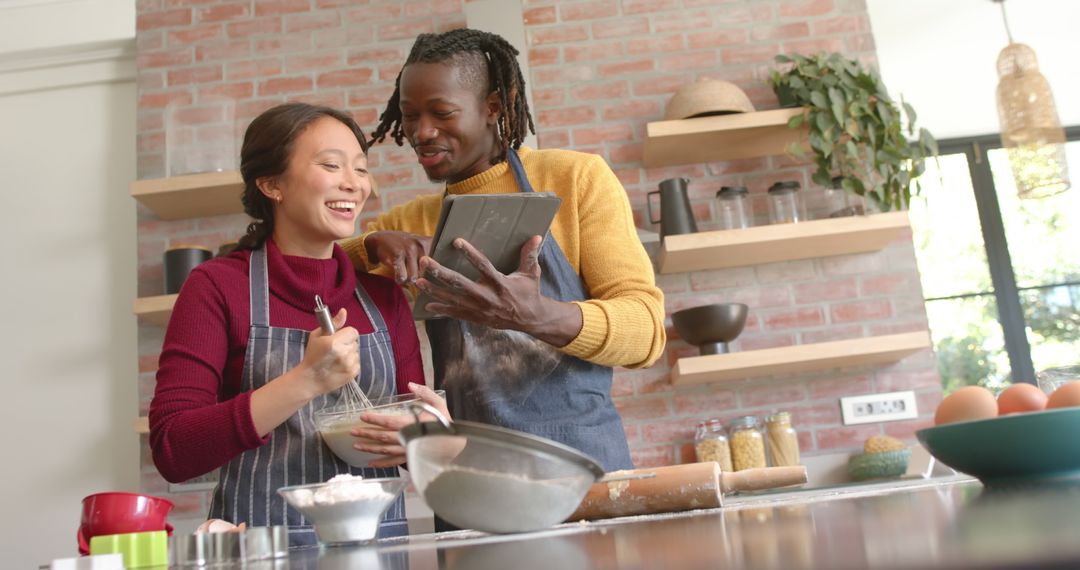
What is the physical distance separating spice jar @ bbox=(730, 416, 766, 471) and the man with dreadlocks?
1.34 metres

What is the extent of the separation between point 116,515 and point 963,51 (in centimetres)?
459

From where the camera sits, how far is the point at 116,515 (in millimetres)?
989

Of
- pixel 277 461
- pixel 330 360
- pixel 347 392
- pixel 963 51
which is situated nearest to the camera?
pixel 330 360

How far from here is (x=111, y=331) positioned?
334cm

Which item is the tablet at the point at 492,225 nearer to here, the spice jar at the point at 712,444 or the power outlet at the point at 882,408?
the spice jar at the point at 712,444

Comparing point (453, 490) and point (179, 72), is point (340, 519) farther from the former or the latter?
point (179, 72)

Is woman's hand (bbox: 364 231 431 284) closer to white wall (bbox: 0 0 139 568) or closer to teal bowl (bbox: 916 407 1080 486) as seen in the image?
teal bowl (bbox: 916 407 1080 486)

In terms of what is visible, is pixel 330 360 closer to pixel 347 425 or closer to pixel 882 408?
pixel 347 425

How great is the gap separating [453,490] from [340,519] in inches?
12.5

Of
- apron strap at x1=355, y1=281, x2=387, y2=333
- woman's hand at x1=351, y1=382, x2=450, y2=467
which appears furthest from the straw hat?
woman's hand at x1=351, y1=382, x2=450, y2=467

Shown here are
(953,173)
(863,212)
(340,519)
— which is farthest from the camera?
(953,173)

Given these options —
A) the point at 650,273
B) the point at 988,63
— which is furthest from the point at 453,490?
the point at 988,63

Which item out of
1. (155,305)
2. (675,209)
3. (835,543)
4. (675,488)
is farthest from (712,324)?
(835,543)

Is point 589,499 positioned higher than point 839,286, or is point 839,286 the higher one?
point 839,286
